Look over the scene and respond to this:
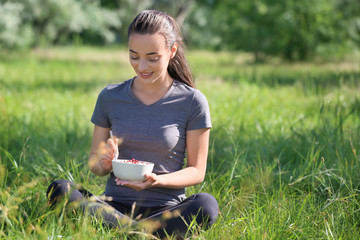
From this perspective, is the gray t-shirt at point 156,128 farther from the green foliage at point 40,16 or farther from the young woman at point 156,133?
the green foliage at point 40,16

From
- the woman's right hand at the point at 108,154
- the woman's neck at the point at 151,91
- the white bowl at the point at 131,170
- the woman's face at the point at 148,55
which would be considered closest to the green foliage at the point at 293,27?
the woman's neck at the point at 151,91

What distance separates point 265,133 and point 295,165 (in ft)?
2.06

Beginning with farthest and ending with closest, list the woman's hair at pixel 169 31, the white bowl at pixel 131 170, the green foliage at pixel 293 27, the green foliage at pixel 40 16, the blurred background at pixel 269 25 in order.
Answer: the green foliage at pixel 293 27 → the blurred background at pixel 269 25 → the green foliage at pixel 40 16 → the woman's hair at pixel 169 31 → the white bowl at pixel 131 170

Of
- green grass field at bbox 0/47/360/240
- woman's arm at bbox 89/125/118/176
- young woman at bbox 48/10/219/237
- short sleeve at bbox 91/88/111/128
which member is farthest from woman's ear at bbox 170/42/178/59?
green grass field at bbox 0/47/360/240

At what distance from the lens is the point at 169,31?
236cm

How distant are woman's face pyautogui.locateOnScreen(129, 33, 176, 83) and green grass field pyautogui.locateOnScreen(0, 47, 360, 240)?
69 cm

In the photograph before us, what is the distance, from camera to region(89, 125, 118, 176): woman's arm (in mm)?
2190

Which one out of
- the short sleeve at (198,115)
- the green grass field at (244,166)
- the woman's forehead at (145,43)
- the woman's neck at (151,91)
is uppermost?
the woman's forehead at (145,43)

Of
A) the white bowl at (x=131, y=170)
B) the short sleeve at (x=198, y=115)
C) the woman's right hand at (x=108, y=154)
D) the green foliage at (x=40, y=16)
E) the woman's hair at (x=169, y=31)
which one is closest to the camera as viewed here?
the white bowl at (x=131, y=170)

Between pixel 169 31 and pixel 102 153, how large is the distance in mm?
688

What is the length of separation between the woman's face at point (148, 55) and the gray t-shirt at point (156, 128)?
0.16 meters

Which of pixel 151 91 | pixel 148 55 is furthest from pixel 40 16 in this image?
pixel 148 55

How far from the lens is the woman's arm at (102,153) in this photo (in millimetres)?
2190

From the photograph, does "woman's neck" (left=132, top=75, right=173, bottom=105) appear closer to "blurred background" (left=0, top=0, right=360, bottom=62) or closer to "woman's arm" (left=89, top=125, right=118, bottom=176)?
"woman's arm" (left=89, top=125, right=118, bottom=176)
